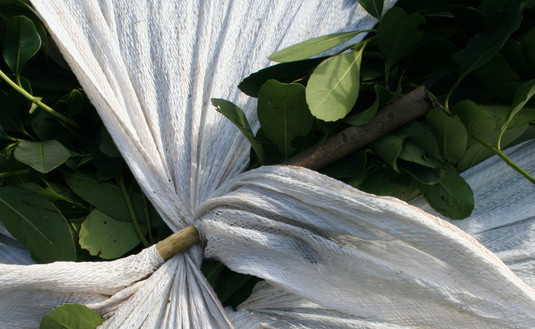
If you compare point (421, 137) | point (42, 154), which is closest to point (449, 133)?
point (421, 137)

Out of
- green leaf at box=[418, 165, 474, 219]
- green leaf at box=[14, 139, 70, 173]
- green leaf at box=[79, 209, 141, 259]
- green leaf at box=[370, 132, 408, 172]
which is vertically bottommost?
green leaf at box=[418, 165, 474, 219]

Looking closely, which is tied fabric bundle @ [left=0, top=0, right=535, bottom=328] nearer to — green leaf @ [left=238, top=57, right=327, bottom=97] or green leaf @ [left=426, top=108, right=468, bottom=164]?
green leaf @ [left=238, top=57, right=327, bottom=97]

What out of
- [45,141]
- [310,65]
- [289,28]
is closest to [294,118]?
[310,65]

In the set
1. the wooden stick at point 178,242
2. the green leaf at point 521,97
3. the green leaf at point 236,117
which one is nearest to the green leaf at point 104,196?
the wooden stick at point 178,242

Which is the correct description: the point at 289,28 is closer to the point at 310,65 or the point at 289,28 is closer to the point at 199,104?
the point at 310,65

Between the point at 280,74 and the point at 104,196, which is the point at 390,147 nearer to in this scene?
the point at 280,74

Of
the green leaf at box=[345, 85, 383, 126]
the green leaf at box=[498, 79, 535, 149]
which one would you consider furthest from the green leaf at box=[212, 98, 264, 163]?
the green leaf at box=[498, 79, 535, 149]

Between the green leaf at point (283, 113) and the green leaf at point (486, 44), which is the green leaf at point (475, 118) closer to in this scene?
the green leaf at point (486, 44)
